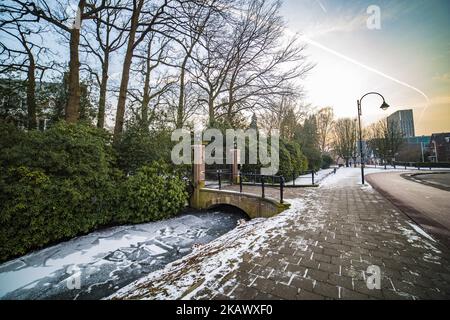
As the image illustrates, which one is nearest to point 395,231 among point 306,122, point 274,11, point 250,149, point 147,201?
point 147,201

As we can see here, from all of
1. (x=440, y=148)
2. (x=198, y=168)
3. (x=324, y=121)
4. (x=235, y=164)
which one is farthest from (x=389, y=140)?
(x=198, y=168)

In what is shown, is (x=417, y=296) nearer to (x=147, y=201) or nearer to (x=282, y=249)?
(x=282, y=249)

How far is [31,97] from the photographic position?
8.75 metres

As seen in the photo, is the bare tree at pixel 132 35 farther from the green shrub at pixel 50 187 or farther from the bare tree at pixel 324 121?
the bare tree at pixel 324 121

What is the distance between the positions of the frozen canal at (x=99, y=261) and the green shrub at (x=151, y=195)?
2.04ft

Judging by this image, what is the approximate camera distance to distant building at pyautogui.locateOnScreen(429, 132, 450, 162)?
42.1m

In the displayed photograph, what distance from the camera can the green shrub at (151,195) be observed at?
7.39m

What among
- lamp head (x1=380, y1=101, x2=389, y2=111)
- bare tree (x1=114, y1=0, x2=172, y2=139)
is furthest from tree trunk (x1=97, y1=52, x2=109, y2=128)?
lamp head (x1=380, y1=101, x2=389, y2=111)

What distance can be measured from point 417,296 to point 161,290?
9.90 feet

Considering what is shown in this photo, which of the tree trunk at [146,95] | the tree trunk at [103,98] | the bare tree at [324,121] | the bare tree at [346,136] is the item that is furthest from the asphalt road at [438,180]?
the bare tree at [346,136]

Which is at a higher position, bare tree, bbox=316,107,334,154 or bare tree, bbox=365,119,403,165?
bare tree, bbox=316,107,334,154

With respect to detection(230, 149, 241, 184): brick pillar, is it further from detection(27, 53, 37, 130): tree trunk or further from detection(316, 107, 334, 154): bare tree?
detection(316, 107, 334, 154): bare tree

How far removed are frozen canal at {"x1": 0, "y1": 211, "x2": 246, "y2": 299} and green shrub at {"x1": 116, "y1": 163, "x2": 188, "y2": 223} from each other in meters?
0.62

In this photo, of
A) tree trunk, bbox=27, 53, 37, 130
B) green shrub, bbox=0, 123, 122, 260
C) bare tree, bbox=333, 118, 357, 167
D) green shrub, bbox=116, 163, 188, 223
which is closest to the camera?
green shrub, bbox=0, 123, 122, 260
